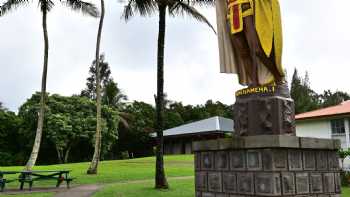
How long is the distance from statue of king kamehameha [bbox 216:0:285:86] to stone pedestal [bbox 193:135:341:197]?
128 centimetres

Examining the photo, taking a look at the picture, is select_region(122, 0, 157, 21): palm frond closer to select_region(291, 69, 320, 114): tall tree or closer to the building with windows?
the building with windows

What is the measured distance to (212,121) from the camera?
41.7 metres

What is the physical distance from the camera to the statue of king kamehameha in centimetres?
718

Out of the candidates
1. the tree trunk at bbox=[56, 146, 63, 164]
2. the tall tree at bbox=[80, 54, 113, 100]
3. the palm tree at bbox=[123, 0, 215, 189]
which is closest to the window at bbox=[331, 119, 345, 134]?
the palm tree at bbox=[123, 0, 215, 189]

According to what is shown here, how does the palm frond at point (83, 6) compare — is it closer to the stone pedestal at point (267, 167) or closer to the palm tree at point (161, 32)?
the palm tree at point (161, 32)

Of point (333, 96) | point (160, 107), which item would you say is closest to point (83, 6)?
point (160, 107)

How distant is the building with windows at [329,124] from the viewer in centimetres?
2388

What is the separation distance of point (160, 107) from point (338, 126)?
13.8 metres

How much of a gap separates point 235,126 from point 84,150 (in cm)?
3832

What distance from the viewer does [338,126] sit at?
24.5 metres

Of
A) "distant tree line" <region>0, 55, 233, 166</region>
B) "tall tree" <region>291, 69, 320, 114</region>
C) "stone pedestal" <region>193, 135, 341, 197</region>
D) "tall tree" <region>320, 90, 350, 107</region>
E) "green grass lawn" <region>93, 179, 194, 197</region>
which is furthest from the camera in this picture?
"tall tree" <region>320, 90, 350, 107</region>

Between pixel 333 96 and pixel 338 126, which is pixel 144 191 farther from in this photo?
pixel 333 96

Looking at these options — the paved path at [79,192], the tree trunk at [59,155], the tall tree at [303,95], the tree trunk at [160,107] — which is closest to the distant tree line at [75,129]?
the tree trunk at [59,155]

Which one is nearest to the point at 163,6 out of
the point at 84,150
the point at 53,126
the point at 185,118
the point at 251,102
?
the point at 251,102
